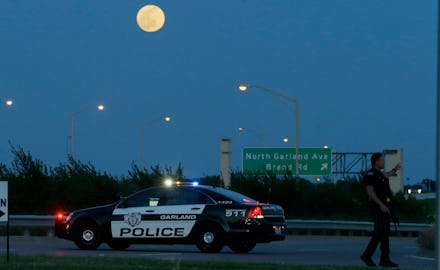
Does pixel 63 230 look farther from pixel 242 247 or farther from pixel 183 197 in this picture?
pixel 242 247

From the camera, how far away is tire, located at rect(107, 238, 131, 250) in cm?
2355

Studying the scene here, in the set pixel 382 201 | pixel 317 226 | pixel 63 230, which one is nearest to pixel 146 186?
pixel 317 226

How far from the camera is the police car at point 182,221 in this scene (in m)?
22.5

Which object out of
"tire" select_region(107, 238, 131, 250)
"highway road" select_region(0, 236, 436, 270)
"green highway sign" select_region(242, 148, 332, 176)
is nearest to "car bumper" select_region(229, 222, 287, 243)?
"highway road" select_region(0, 236, 436, 270)

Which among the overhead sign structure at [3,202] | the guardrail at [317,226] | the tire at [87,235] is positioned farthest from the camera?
the guardrail at [317,226]

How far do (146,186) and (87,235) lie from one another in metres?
16.7

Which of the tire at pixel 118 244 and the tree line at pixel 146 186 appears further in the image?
the tree line at pixel 146 186

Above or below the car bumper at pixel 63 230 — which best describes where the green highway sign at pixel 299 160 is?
above

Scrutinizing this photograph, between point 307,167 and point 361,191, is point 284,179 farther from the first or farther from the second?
point 307,167

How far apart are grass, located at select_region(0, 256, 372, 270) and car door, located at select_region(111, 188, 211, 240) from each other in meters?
5.39

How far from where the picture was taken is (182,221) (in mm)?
22969

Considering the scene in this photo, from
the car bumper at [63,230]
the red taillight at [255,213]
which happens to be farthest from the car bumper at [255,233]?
the car bumper at [63,230]

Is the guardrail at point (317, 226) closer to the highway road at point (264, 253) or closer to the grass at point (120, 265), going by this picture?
the highway road at point (264, 253)

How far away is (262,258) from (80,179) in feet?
60.9
